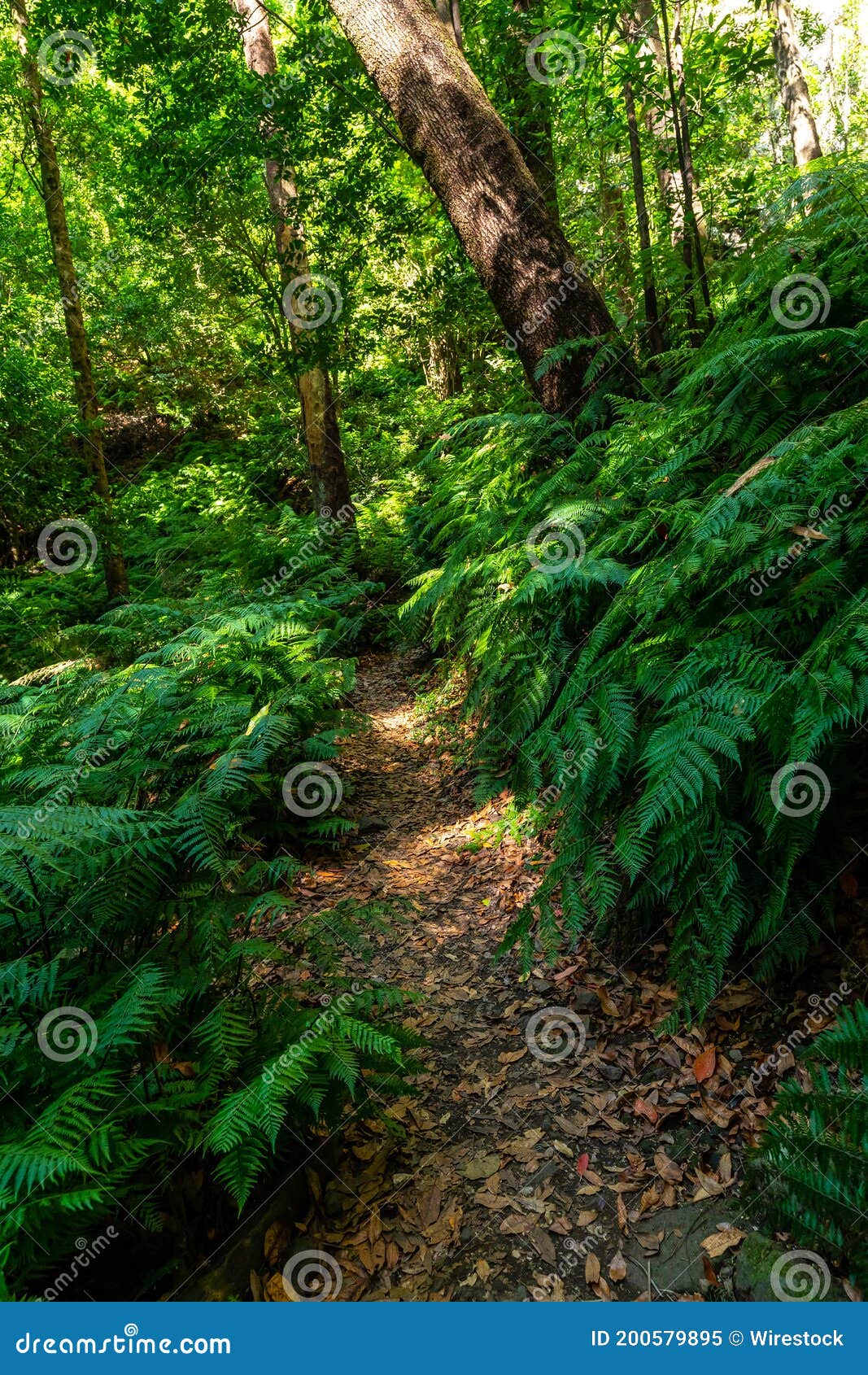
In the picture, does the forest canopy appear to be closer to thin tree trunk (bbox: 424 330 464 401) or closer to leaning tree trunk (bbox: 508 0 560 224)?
leaning tree trunk (bbox: 508 0 560 224)

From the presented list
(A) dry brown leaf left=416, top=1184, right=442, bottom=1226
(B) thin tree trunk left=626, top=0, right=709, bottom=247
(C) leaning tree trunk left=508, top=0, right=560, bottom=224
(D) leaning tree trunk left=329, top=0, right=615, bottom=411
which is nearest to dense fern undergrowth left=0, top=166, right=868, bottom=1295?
(A) dry brown leaf left=416, top=1184, right=442, bottom=1226

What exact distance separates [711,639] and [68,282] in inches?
302

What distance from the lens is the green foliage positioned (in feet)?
5.54

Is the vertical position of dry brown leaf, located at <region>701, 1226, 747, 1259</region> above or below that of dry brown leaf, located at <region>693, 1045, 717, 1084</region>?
below

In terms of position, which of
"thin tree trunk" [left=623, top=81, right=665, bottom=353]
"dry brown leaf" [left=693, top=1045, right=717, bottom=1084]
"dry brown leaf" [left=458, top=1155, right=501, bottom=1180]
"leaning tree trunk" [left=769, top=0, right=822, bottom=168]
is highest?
"leaning tree trunk" [left=769, top=0, right=822, bottom=168]

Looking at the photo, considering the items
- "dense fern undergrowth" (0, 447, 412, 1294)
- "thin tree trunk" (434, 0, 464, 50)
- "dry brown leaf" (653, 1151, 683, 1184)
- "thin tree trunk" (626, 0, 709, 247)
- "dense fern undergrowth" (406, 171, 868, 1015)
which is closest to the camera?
"dense fern undergrowth" (0, 447, 412, 1294)

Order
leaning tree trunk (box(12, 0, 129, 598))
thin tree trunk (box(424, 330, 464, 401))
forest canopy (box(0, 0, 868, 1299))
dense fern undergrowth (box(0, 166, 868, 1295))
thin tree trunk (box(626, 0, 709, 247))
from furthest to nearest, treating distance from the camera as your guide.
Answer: thin tree trunk (box(424, 330, 464, 401)), leaning tree trunk (box(12, 0, 129, 598)), thin tree trunk (box(626, 0, 709, 247)), forest canopy (box(0, 0, 868, 1299)), dense fern undergrowth (box(0, 166, 868, 1295))

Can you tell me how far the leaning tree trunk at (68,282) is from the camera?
7344 millimetres

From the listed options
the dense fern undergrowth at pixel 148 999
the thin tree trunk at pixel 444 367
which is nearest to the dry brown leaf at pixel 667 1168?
the dense fern undergrowth at pixel 148 999

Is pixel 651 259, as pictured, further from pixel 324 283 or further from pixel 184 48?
pixel 184 48

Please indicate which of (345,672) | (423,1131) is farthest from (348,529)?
(423,1131)

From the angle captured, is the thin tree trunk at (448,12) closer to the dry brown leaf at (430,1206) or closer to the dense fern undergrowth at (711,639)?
the dense fern undergrowth at (711,639)

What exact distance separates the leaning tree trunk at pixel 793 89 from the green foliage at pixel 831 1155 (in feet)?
39.9

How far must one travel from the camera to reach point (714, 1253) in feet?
6.47
